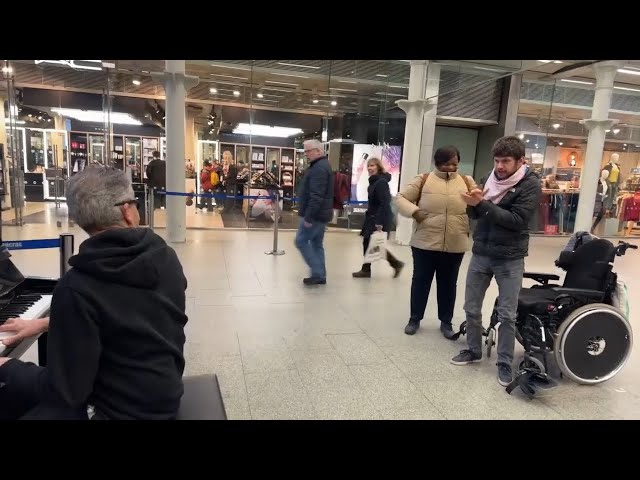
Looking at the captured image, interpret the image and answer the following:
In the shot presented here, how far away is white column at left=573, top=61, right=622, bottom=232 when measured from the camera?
905 centimetres

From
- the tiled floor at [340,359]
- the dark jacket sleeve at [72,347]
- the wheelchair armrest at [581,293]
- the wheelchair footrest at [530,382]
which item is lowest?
the tiled floor at [340,359]

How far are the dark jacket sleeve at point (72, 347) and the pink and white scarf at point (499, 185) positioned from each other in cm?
246

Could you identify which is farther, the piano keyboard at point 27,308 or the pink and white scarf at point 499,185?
the pink and white scarf at point 499,185

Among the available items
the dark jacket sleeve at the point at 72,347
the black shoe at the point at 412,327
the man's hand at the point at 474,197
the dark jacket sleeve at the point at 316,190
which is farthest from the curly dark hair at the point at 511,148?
the dark jacket sleeve at the point at 72,347


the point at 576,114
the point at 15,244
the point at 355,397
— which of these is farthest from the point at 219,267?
the point at 576,114

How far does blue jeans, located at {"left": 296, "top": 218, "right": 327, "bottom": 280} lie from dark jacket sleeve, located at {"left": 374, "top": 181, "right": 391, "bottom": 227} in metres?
0.69

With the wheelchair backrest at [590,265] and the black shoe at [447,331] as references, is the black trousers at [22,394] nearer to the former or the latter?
the black shoe at [447,331]

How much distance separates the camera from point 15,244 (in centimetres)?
277

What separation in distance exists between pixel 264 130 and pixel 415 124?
405 cm

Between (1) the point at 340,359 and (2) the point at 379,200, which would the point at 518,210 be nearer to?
(1) the point at 340,359

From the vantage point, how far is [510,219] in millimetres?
2703

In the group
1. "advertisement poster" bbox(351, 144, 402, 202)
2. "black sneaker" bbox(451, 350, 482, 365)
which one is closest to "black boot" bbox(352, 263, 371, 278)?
"black sneaker" bbox(451, 350, 482, 365)

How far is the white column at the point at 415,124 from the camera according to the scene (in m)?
7.85

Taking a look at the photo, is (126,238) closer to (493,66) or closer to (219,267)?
(219,267)
